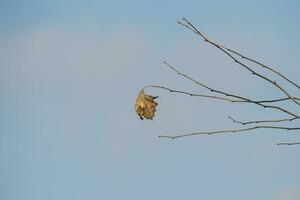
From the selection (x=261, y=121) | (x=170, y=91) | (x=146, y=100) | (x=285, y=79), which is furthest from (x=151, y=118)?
(x=285, y=79)

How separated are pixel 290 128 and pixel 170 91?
556mm

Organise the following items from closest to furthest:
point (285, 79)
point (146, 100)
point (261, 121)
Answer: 1. point (285, 79)
2. point (261, 121)
3. point (146, 100)

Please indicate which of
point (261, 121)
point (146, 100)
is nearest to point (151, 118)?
point (146, 100)

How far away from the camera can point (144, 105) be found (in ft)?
9.53

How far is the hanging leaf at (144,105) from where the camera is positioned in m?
2.90

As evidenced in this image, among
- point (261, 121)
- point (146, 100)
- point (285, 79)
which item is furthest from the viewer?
point (146, 100)

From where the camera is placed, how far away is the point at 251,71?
2049 mm

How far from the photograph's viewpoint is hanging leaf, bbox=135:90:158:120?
2.90 metres

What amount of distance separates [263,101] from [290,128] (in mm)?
155

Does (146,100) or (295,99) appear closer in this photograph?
(295,99)

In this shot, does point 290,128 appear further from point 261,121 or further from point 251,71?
point 251,71

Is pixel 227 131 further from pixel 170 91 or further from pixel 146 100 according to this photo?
pixel 146 100

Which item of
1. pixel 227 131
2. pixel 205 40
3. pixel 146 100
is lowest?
pixel 227 131

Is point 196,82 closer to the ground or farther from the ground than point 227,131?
farther from the ground
